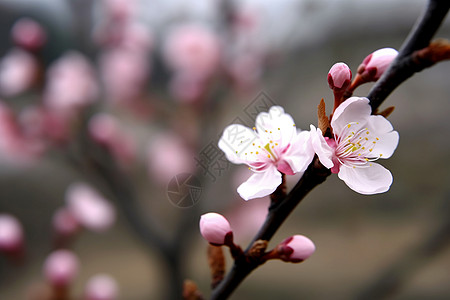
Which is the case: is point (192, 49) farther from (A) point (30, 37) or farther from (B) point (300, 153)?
(B) point (300, 153)

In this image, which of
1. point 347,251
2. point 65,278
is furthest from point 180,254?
point 347,251

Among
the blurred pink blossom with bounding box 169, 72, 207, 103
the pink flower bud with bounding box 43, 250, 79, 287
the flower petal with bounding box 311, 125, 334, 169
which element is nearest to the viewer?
the flower petal with bounding box 311, 125, 334, 169

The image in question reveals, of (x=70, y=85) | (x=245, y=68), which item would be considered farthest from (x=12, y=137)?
(x=245, y=68)

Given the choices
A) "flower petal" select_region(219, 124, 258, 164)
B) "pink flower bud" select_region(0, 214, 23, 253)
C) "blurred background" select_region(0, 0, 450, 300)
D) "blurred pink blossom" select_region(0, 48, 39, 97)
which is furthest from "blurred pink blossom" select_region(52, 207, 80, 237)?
"flower petal" select_region(219, 124, 258, 164)

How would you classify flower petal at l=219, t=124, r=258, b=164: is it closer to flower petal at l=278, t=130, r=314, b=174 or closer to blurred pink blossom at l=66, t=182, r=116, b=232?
flower petal at l=278, t=130, r=314, b=174

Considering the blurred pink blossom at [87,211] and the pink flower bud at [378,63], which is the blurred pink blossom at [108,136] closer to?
the blurred pink blossom at [87,211]

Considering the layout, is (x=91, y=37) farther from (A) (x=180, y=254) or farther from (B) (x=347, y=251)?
(B) (x=347, y=251)
